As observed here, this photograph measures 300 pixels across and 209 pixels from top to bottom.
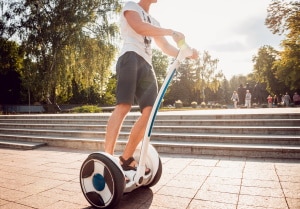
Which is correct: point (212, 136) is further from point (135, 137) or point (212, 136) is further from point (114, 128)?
point (114, 128)

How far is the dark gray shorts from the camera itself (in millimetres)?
2418

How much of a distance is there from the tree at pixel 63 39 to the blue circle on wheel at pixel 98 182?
17789mm

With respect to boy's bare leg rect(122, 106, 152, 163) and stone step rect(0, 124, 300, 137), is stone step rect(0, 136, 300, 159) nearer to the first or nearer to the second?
stone step rect(0, 124, 300, 137)

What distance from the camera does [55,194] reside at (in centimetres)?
282

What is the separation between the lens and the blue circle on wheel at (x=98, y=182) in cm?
224

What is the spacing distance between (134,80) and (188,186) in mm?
1465

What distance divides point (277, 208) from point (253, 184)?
72 cm

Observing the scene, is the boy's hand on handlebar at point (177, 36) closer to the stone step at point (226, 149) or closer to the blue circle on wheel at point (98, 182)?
the blue circle on wheel at point (98, 182)

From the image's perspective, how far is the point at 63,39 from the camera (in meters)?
19.4

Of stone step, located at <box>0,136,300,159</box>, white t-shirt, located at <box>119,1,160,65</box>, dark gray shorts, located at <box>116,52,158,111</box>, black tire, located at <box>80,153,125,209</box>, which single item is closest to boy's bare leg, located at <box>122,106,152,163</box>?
dark gray shorts, located at <box>116,52,158,111</box>

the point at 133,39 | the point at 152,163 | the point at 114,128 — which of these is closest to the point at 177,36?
the point at 133,39

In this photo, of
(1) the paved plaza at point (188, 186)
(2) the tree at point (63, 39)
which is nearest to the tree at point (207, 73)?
(2) the tree at point (63, 39)

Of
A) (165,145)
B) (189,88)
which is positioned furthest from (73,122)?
(189,88)

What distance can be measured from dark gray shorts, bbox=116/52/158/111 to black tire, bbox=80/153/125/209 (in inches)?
24.0
